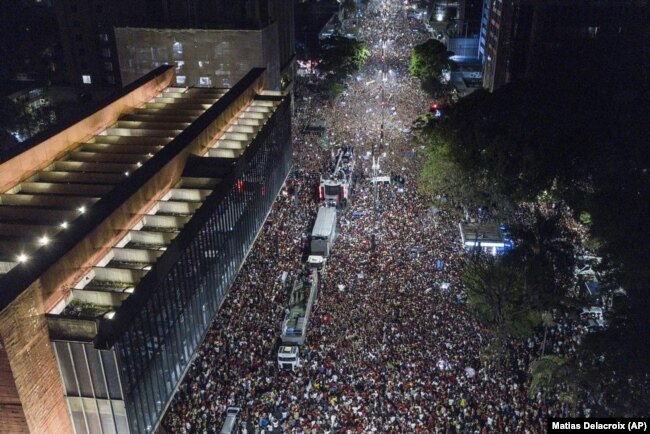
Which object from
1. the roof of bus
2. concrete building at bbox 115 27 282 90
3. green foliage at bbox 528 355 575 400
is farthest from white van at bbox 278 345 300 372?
concrete building at bbox 115 27 282 90

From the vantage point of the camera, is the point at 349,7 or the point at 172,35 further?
the point at 349,7

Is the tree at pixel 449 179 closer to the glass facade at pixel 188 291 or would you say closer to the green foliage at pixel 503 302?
the glass facade at pixel 188 291

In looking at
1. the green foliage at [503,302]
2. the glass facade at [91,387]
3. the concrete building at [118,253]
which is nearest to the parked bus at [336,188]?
the concrete building at [118,253]

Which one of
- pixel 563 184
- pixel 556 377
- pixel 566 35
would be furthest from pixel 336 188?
pixel 566 35

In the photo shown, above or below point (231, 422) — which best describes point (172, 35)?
above

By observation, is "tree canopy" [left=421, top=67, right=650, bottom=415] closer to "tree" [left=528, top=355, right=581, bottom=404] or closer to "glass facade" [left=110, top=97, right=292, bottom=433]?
"tree" [left=528, top=355, right=581, bottom=404]

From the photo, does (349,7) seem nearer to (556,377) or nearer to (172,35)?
(172,35)
